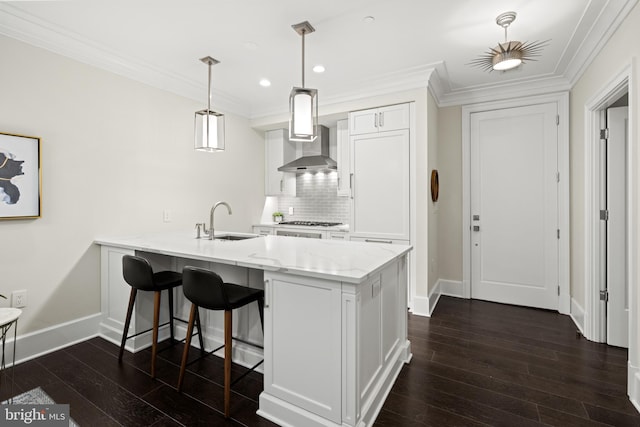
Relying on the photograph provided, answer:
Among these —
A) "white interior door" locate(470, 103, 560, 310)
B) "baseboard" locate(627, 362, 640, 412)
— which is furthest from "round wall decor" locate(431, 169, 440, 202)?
"baseboard" locate(627, 362, 640, 412)

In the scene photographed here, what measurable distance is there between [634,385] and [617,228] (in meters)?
1.34

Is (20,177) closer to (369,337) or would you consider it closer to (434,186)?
(369,337)

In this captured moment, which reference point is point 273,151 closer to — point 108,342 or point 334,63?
point 334,63

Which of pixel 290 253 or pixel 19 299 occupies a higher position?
pixel 290 253

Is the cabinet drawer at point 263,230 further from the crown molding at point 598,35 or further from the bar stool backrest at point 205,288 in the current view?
the crown molding at point 598,35

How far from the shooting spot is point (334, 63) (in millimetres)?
3219

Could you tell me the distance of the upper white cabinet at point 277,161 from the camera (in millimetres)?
4949

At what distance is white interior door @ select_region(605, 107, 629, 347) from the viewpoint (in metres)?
2.63

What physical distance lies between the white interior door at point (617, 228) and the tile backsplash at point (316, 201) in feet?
9.99

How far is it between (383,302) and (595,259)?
7.13 feet

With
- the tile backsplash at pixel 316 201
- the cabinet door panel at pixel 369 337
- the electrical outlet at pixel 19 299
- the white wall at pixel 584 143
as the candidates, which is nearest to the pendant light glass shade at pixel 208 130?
the electrical outlet at pixel 19 299

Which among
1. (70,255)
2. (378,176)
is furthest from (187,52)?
(378,176)

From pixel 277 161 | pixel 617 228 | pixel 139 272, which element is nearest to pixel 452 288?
pixel 617 228

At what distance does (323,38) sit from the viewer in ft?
8.91
